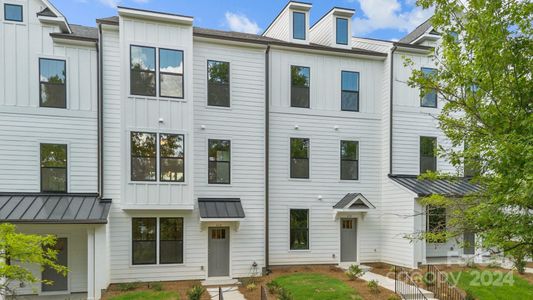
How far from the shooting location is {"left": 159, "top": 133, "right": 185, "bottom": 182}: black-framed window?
40.8 ft

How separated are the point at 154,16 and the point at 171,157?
192 inches

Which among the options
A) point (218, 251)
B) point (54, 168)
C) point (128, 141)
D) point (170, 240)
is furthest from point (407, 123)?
point (54, 168)

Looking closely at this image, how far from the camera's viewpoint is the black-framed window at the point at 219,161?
13.5 metres

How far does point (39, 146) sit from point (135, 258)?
5032 mm

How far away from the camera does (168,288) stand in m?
11.7

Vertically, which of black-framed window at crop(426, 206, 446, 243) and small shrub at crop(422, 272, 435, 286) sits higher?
black-framed window at crop(426, 206, 446, 243)

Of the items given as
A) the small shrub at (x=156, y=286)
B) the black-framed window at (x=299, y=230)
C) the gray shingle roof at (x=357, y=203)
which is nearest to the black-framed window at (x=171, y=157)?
the small shrub at (x=156, y=286)

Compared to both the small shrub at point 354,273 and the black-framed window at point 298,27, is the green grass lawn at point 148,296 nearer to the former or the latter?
the small shrub at point 354,273

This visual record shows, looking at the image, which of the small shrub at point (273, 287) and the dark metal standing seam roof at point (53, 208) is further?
the small shrub at point (273, 287)

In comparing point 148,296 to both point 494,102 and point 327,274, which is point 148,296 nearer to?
point 327,274

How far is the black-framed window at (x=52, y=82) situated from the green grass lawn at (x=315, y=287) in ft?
32.1

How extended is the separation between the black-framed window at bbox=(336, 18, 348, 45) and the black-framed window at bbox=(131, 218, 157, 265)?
10.7 metres

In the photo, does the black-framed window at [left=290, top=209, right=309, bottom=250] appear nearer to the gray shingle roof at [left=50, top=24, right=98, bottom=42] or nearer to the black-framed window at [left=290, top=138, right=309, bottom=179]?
the black-framed window at [left=290, top=138, right=309, bottom=179]

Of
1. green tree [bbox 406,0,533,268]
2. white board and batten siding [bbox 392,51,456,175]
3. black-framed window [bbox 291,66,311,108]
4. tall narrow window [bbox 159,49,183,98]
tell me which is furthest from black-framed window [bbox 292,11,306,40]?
green tree [bbox 406,0,533,268]
